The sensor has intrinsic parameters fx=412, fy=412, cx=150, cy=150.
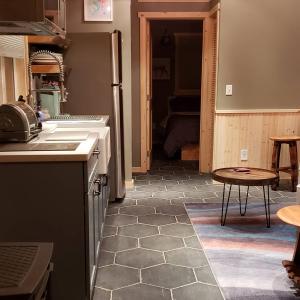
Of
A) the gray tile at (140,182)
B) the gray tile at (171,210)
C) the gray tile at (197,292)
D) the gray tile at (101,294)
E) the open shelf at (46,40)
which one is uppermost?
the open shelf at (46,40)

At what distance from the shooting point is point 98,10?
470 cm

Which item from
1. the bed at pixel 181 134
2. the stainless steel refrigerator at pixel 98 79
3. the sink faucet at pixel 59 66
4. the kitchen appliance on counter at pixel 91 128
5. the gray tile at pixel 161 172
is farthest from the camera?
the bed at pixel 181 134

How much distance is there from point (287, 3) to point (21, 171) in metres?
4.21

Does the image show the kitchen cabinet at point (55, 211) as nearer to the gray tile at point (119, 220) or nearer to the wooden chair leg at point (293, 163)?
the gray tile at point (119, 220)

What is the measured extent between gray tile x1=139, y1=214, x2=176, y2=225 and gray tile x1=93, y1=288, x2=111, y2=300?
1.27 m

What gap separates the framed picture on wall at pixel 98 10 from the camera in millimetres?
4680

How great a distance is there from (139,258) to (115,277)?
338mm

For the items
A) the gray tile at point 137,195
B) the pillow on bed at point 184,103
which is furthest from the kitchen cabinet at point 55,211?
the pillow on bed at point 184,103

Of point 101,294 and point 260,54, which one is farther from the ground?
point 260,54

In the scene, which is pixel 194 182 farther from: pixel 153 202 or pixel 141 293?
pixel 141 293

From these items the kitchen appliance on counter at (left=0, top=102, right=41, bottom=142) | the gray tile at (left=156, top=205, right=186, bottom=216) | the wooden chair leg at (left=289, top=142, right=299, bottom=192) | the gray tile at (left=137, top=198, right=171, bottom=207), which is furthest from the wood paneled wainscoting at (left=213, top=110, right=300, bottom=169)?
the kitchen appliance on counter at (left=0, top=102, right=41, bottom=142)

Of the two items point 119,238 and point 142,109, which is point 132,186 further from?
point 119,238

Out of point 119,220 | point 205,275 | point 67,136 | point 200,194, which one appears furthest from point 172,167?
point 67,136

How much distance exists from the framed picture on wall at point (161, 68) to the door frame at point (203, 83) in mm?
3652
